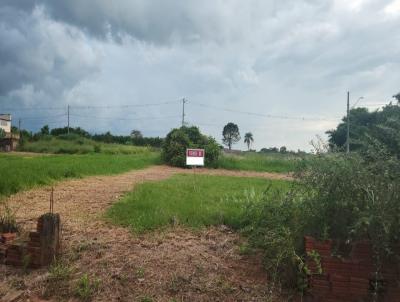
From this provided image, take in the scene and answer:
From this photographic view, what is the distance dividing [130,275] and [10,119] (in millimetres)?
63973

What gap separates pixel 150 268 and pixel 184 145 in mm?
17108

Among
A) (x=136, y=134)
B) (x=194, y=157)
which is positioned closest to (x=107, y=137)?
(x=136, y=134)

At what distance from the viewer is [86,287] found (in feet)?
12.8

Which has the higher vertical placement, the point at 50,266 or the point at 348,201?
the point at 348,201

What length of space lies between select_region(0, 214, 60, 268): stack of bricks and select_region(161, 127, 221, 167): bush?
51.8 feet

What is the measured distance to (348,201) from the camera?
3.59 m

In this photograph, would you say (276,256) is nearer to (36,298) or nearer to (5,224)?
(36,298)

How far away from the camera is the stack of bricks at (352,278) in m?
3.46

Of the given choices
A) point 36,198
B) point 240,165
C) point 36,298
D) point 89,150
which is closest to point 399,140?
point 36,298

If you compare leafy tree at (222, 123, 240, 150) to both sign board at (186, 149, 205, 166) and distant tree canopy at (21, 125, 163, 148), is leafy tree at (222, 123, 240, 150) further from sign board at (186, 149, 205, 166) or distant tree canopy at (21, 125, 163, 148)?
sign board at (186, 149, 205, 166)

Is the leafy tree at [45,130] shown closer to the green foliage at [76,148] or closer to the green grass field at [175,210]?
the green foliage at [76,148]

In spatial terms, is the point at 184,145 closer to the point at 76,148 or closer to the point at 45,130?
the point at 76,148

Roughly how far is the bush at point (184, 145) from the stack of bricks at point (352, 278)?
664 inches

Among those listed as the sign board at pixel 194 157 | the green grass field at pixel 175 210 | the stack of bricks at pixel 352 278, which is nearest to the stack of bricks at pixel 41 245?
the green grass field at pixel 175 210
